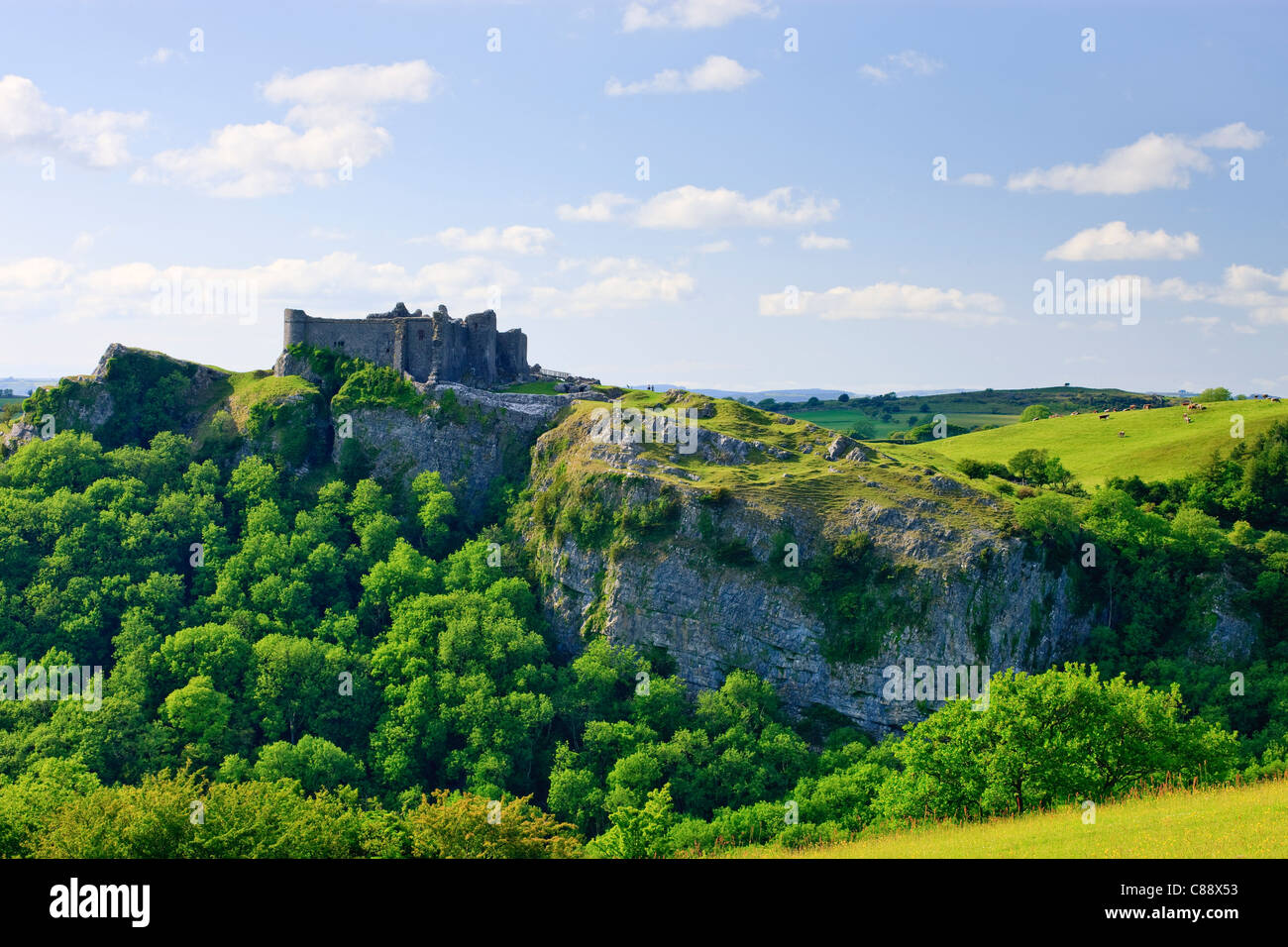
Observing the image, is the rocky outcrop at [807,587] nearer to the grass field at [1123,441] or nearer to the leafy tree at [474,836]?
the grass field at [1123,441]

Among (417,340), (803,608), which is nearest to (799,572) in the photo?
(803,608)

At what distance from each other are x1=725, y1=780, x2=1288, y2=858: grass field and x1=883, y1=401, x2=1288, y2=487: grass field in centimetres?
4863

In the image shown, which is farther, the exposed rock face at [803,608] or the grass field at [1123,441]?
the grass field at [1123,441]

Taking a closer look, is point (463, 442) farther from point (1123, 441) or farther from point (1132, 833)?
point (1132, 833)

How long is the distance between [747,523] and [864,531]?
836cm

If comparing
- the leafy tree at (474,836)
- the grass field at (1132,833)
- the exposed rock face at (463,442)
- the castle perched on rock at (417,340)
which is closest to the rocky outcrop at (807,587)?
the exposed rock face at (463,442)

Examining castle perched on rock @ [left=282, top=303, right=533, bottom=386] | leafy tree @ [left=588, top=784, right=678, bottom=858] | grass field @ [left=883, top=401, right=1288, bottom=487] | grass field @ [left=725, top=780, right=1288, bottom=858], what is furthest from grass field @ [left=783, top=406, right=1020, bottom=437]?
grass field @ [left=725, top=780, right=1288, bottom=858]

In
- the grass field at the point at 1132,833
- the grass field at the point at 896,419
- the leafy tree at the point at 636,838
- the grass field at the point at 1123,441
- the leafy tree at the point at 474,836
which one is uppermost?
the grass field at the point at 896,419

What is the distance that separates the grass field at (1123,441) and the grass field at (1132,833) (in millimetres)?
48630

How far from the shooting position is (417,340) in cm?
9425

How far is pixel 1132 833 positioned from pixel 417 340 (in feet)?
256

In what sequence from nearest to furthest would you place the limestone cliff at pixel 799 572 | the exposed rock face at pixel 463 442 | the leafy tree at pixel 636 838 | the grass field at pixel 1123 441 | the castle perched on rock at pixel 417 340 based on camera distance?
1. the leafy tree at pixel 636 838
2. the limestone cliff at pixel 799 572
3. the exposed rock face at pixel 463 442
4. the grass field at pixel 1123 441
5. the castle perched on rock at pixel 417 340

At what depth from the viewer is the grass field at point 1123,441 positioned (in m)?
92.4

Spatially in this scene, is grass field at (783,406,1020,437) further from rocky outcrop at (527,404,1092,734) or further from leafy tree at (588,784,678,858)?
leafy tree at (588,784,678,858)
